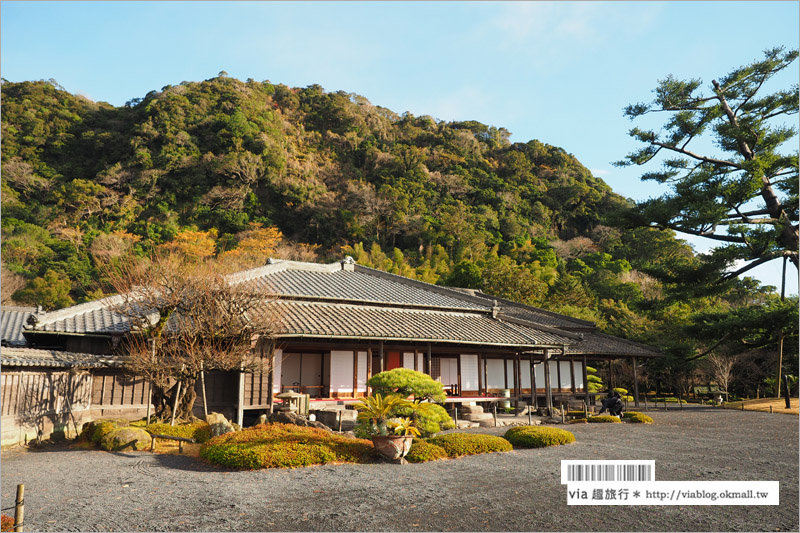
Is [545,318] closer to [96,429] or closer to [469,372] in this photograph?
[469,372]

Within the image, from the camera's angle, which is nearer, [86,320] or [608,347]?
[86,320]

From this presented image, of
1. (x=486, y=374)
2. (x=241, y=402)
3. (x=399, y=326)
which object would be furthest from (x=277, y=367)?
(x=486, y=374)

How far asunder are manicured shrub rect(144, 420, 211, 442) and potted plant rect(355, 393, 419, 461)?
4258 mm

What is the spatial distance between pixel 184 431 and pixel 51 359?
3.41 meters

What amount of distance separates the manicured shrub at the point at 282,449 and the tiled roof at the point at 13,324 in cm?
1097

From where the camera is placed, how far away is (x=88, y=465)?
30.1ft

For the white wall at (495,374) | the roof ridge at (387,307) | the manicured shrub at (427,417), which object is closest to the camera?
Result: the manicured shrub at (427,417)

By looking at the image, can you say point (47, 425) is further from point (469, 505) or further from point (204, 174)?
point (204, 174)

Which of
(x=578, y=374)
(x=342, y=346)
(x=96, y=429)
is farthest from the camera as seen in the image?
(x=578, y=374)

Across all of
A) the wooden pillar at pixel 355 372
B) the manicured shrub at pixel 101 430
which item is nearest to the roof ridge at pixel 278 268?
the wooden pillar at pixel 355 372

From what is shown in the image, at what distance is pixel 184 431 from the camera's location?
12188mm

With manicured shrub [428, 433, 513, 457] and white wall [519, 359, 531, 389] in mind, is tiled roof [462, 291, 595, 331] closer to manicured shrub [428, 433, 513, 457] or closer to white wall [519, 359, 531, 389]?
white wall [519, 359, 531, 389]

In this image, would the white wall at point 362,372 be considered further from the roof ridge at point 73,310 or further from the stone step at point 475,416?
the roof ridge at point 73,310

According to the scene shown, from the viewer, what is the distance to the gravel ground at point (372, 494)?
5.64 m
